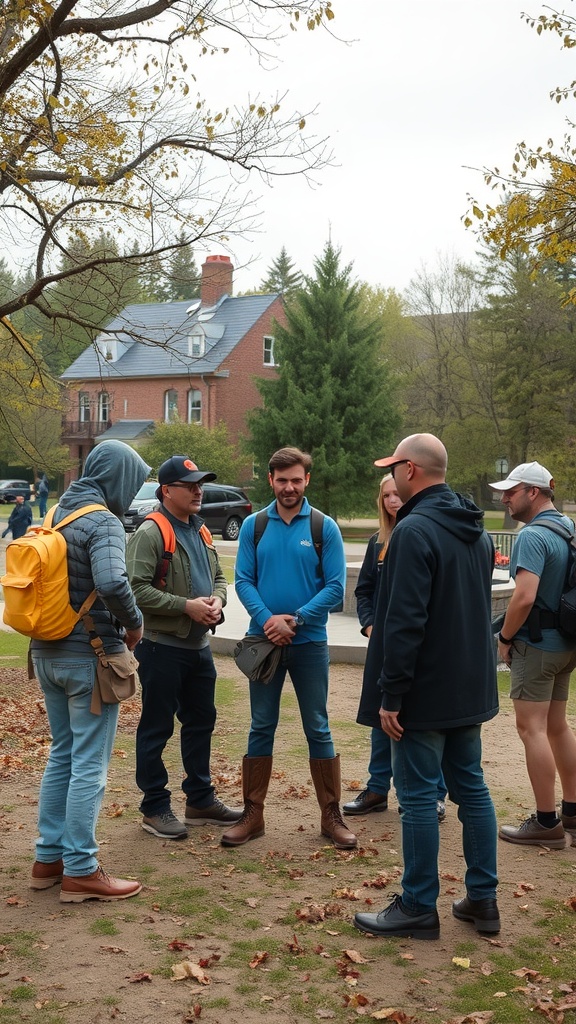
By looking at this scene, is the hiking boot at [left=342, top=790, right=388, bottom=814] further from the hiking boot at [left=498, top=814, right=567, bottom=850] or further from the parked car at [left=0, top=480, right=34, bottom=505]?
the parked car at [left=0, top=480, right=34, bottom=505]

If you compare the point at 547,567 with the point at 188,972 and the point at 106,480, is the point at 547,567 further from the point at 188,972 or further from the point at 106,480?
the point at 188,972

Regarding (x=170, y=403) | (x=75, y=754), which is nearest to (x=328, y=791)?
(x=75, y=754)

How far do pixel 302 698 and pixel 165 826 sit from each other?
3.47ft

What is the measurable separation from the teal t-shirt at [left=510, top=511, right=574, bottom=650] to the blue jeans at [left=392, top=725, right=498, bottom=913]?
4.29 feet

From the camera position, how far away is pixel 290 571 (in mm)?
5863

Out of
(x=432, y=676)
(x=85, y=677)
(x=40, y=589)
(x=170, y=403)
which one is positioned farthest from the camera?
(x=170, y=403)

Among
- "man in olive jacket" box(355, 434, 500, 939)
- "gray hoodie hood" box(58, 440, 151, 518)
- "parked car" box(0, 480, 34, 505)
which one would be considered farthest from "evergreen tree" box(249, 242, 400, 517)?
"man in olive jacket" box(355, 434, 500, 939)

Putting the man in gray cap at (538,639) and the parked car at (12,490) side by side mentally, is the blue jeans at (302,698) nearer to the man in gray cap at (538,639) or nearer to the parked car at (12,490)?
the man in gray cap at (538,639)

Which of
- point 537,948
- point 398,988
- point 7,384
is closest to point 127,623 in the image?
point 398,988

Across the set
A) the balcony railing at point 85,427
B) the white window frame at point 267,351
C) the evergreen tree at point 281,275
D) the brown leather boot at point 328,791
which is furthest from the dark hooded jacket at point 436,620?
the evergreen tree at point 281,275

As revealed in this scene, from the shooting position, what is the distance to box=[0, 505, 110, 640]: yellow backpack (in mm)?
4711

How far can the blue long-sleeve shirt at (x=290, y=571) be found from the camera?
5836 millimetres

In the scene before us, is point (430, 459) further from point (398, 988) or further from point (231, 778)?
point (231, 778)

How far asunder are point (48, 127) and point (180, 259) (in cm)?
169
